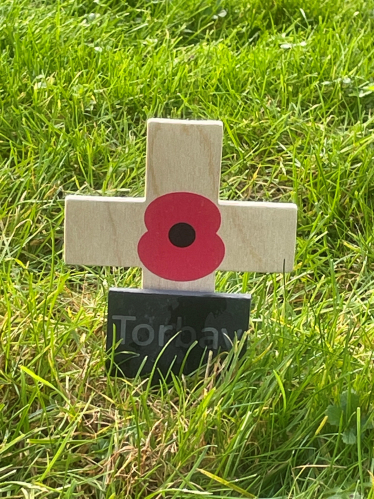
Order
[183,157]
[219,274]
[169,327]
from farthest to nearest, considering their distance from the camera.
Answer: [219,274] → [169,327] → [183,157]

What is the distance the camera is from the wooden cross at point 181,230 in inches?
64.8

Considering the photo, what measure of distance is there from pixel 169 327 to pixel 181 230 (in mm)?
252

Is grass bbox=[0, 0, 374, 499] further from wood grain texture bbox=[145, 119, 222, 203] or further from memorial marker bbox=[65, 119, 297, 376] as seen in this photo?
wood grain texture bbox=[145, 119, 222, 203]

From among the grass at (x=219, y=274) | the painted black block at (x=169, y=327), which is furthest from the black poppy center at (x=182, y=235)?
the grass at (x=219, y=274)

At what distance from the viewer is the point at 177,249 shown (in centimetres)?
169

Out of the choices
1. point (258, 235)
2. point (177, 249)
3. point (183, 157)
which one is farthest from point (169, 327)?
point (183, 157)

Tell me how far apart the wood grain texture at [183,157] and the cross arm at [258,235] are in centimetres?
7

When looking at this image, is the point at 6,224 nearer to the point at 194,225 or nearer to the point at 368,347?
the point at 194,225

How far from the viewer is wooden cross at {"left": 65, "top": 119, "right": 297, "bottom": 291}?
5.40ft

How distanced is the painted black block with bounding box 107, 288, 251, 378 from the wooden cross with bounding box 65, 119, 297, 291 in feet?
0.15

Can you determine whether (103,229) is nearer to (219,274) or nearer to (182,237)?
(182,237)

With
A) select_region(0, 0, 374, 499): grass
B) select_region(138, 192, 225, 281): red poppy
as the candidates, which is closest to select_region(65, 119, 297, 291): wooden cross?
select_region(138, 192, 225, 281): red poppy

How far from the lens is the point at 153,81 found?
280cm

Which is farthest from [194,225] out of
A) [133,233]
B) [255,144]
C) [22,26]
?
[22,26]
